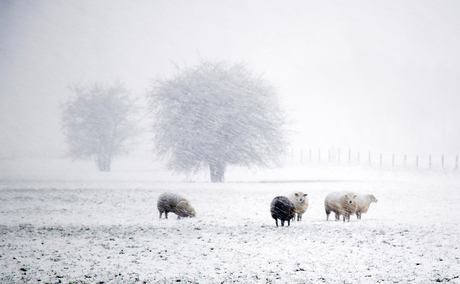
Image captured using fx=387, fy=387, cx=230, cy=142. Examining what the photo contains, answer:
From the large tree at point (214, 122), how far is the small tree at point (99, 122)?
1583 centimetres

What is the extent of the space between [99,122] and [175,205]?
34619mm

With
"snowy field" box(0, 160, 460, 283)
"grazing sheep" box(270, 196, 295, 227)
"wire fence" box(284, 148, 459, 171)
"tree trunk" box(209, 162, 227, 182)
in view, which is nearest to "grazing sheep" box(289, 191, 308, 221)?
"snowy field" box(0, 160, 460, 283)

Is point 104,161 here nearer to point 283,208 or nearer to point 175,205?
point 175,205

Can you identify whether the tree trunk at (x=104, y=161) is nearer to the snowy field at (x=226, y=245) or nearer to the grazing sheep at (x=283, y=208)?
the snowy field at (x=226, y=245)

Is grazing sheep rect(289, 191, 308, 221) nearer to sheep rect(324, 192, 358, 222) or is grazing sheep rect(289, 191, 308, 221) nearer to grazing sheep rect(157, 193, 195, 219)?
sheep rect(324, 192, 358, 222)

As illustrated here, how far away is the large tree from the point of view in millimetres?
29594

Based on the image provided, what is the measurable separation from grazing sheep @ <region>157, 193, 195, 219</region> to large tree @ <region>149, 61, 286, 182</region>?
1578cm

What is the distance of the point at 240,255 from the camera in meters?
8.27

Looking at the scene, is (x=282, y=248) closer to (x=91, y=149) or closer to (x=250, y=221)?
(x=250, y=221)

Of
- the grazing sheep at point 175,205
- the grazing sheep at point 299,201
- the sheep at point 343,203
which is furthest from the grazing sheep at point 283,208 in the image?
the grazing sheep at point 175,205

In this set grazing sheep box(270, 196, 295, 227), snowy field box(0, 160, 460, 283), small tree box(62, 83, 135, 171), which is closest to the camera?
snowy field box(0, 160, 460, 283)

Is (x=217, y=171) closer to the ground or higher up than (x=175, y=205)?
higher up

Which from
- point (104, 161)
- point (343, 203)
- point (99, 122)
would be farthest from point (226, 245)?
point (104, 161)

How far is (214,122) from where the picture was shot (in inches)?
1166
